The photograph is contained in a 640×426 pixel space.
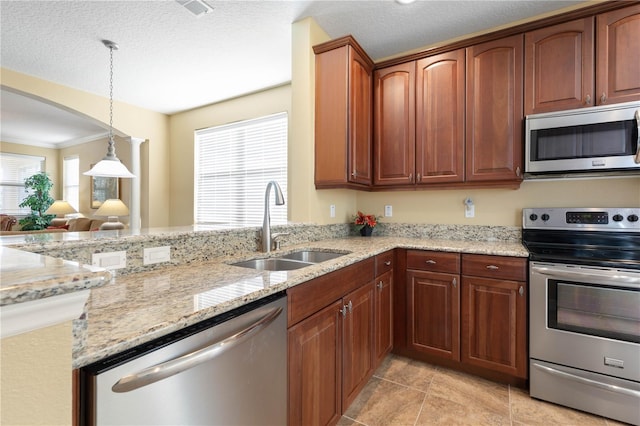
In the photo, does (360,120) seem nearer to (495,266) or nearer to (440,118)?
(440,118)

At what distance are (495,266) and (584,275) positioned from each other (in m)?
0.45

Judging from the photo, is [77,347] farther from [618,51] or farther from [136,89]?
[136,89]

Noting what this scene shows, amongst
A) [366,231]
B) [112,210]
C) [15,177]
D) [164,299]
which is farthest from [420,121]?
[15,177]

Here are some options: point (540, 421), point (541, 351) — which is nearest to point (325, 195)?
point (541, 351)

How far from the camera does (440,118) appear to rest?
2.49m

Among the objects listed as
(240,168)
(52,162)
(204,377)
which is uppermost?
(52,162)

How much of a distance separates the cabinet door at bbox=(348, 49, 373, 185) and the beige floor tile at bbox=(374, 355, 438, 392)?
145cm

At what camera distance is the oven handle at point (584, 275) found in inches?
64.9

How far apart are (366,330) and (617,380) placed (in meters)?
1.39

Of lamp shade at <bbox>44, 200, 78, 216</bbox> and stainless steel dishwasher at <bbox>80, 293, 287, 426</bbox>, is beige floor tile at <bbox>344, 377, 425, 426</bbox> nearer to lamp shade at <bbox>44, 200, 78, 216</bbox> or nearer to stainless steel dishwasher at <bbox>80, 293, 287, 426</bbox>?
stainless steel dishwasher at <bbox>80, 293, 287, 426</bbox>

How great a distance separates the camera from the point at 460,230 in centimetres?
264


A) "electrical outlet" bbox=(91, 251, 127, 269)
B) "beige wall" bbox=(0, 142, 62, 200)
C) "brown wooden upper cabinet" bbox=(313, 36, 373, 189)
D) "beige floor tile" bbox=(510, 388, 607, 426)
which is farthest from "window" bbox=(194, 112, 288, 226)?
"beige wall" bbox=(0, 142, 62, 200)

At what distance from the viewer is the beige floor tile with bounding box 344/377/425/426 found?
1.72 meters

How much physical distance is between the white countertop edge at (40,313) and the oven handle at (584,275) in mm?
2226
